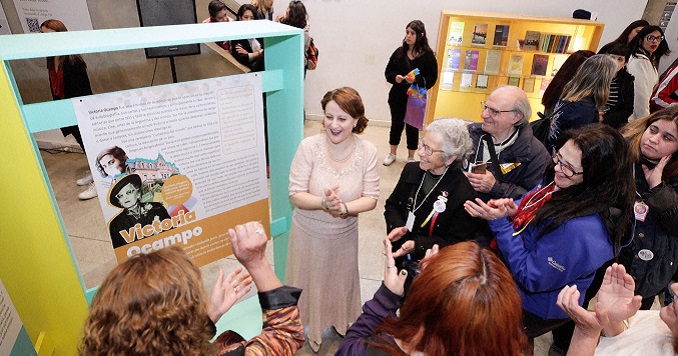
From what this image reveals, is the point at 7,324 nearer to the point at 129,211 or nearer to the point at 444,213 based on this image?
the point at 129,211

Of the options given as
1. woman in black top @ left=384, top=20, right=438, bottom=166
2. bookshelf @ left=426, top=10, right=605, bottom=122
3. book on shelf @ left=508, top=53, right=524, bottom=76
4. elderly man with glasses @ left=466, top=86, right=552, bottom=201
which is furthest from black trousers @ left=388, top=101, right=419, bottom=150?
elderly man with glasses @ left=466, top=86, right=552, bottom=201

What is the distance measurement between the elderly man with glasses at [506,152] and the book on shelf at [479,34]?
360 centimetres

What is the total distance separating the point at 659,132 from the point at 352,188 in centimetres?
187

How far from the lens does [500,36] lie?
5871 millimetres

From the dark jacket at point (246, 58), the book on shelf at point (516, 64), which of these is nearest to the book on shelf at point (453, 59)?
the book on shelf at point (516, 64)

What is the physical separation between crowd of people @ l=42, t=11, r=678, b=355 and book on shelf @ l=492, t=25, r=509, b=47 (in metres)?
2.63

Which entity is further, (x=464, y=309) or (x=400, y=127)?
(x=400, y=127)

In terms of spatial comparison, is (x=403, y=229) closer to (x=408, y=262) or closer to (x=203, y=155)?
(x=408, y=262)

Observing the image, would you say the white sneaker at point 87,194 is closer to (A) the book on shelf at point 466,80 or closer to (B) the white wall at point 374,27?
(B) the white wall at point 374,27

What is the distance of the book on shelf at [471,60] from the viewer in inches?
238

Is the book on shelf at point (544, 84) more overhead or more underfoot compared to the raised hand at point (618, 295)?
more underfoot

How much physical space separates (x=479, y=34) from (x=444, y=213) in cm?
454

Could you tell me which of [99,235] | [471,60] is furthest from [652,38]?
[99,235]

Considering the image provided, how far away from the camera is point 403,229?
7.62ft
